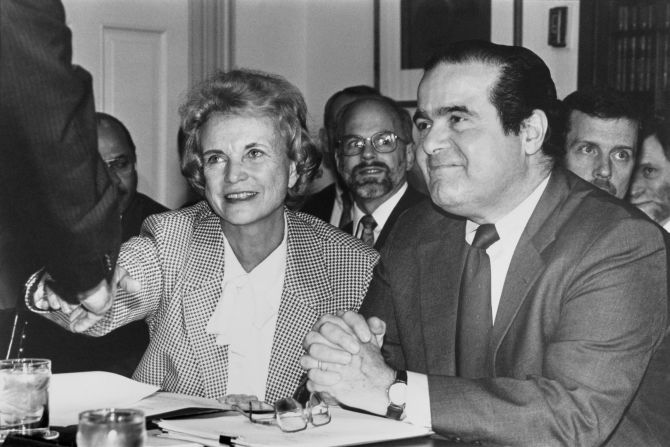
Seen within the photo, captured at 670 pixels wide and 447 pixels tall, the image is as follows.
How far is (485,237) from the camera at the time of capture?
216 cm

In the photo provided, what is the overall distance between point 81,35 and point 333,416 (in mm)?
3733

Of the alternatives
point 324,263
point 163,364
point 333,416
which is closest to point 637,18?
point 324,263

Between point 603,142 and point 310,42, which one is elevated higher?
point 310,42

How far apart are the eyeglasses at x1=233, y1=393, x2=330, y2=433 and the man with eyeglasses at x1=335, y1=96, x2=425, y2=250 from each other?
7.82ft

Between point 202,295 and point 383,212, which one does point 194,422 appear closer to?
point 202,295

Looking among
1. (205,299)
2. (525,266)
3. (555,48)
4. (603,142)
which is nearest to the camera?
(525,266)

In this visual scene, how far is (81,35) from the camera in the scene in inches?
197

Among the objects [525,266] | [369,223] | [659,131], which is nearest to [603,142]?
[659,131]

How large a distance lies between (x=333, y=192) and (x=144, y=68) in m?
1.40

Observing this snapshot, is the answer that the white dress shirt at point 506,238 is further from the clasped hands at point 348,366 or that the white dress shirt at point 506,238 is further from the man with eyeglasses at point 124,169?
the man with eyeglasses at point 124,169

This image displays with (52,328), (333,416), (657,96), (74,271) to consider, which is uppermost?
(657,96)

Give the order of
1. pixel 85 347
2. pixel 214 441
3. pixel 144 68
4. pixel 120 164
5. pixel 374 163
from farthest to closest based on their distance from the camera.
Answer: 1. pixel 144 68
2. pixel 120 164
3. pixel 374 163
4. pixel 85 347
5. pixel 214 441

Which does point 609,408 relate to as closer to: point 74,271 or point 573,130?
point 74,271

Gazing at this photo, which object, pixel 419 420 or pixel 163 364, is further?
pixel 163 364
